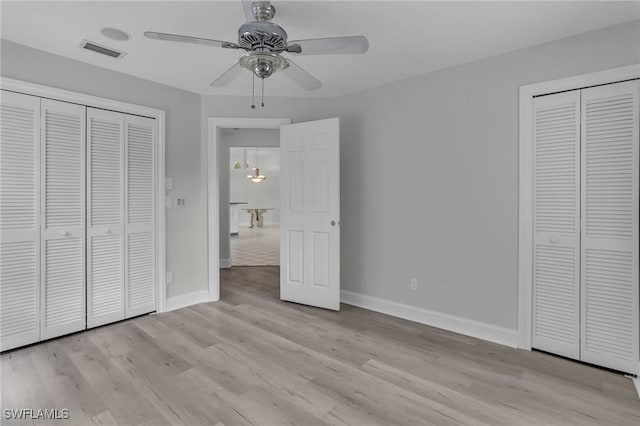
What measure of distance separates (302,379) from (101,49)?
10.0 feet

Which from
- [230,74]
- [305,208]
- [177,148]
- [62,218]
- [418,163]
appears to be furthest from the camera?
[305,208]

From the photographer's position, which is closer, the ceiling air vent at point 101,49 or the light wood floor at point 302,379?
the light wood floor at point 302,379

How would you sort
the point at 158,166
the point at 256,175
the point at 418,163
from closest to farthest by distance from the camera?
the point at 418,163
the point at 158,166
the point at 256,175

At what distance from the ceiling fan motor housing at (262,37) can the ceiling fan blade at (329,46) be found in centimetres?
8

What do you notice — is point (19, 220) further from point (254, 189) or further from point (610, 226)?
point (254, 189)

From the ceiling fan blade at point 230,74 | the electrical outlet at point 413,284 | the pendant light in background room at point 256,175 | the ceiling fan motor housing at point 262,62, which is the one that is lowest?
the electrical outlet at point 413,284

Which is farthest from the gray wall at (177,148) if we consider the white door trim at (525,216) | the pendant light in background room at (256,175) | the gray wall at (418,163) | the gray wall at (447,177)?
the pendant light in background room at (256,175)

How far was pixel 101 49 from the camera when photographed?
107 inches

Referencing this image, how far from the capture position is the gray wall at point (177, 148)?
3.06m

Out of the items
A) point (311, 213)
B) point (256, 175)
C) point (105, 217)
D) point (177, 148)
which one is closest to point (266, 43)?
point (311, 213)

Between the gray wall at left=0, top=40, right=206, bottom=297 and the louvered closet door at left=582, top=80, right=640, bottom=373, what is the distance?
12.2 feet

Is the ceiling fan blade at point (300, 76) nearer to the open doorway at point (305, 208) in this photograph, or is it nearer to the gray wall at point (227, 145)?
the open doorway at point (305, 208)

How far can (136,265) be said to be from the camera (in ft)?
11.1

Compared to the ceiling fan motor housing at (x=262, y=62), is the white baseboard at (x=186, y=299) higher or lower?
lower
